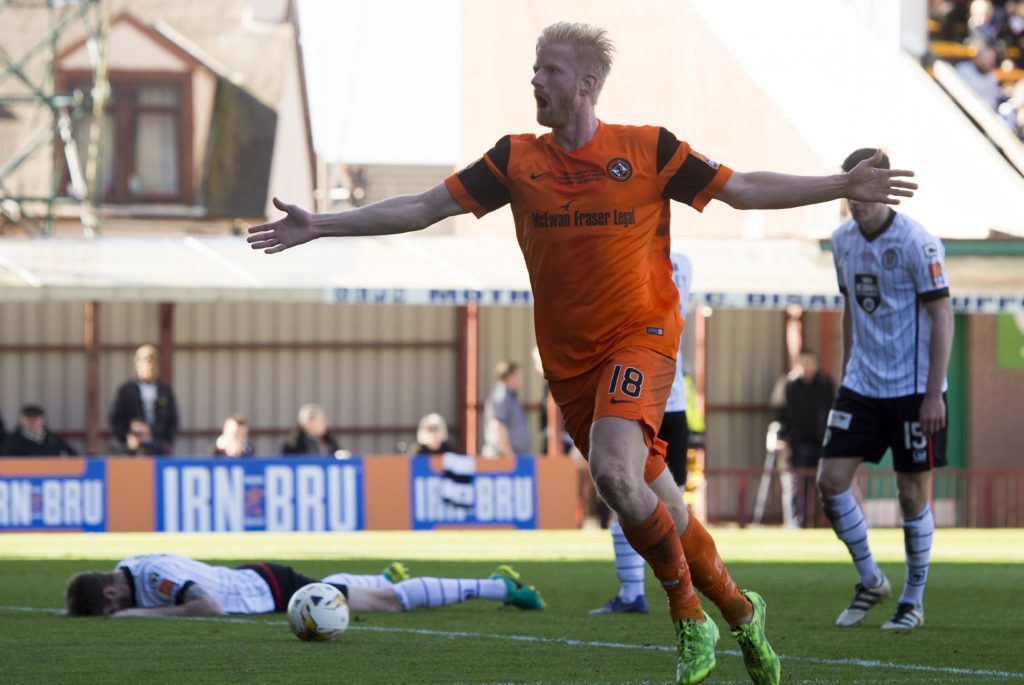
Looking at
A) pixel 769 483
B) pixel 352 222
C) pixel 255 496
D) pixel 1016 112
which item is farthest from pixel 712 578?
pixel 1016 112

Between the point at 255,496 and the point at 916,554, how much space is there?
37.3 feet

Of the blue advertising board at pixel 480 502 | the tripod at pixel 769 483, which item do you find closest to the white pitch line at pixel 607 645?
the blue advertising board at pixel 480 502

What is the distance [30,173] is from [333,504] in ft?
24.0

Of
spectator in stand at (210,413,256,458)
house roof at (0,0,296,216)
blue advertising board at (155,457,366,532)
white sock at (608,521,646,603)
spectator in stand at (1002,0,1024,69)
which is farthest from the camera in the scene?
spectator in stand at (1002,0,1024,69)

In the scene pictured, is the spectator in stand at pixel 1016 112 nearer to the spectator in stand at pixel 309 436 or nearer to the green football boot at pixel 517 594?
the spectator in stand at pixel 309 436

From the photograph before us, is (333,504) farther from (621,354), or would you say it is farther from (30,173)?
(621,354)

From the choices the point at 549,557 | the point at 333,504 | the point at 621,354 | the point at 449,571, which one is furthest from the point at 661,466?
the point at 333,504

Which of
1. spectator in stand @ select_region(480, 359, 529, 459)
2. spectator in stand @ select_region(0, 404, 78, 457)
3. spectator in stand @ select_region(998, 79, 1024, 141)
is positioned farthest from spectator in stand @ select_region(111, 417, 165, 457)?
spectator in stand @ select_region(998, 79, 1024, 141)

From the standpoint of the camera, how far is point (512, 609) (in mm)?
10539

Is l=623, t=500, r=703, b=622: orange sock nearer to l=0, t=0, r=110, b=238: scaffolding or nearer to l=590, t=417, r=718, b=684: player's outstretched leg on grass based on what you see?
l=590, t=417, r=718, b=684: player's outstretched leg on grass

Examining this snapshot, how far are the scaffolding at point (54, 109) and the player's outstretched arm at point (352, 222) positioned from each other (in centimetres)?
1674

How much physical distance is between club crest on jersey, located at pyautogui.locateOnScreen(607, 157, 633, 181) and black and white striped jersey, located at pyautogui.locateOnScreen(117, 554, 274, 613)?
145 inches

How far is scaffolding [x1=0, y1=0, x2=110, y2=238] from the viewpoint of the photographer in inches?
926

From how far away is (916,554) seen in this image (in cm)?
933
